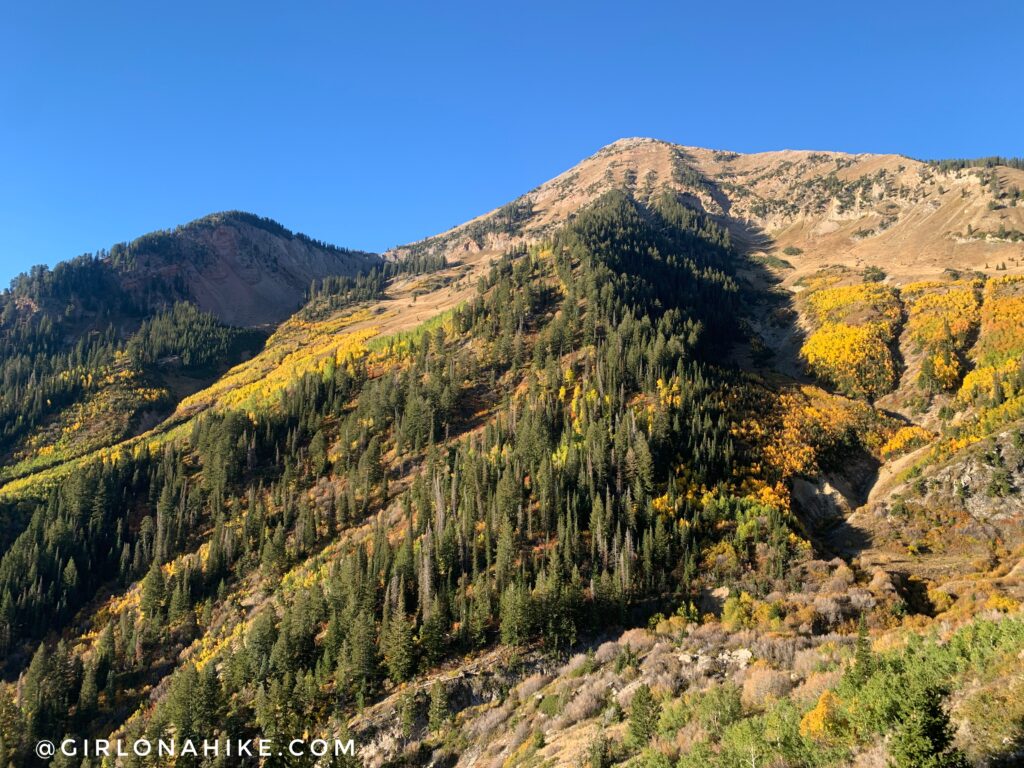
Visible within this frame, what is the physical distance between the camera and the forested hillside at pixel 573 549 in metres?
32.1

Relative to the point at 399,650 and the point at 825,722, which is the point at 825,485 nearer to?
the point at 399,650

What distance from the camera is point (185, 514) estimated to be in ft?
387

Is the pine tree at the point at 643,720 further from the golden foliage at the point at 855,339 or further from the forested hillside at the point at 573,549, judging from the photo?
the golden foliage at the point at 855,339

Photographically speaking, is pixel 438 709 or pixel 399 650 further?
pixel 399 650

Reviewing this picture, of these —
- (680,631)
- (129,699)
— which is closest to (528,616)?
(680,631)

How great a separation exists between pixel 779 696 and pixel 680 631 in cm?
2660

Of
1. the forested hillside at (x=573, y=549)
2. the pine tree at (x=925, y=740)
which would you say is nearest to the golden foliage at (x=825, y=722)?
the forested hillside at (x=573, y=549)

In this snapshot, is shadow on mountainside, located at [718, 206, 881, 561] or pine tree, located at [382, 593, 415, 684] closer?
pine tree, located at [382, 593, 415, 684]

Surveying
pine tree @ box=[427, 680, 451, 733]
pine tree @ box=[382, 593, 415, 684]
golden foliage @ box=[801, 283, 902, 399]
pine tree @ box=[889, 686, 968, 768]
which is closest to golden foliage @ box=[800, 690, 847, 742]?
pine tree @ box=[889, 686, 968, 768]

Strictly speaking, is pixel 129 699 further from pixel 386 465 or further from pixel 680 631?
pixel 680 631

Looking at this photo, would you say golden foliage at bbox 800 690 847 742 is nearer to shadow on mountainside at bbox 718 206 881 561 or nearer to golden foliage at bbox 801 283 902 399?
shadow on mountainside at bbox 718 206 881 561

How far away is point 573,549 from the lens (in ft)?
235

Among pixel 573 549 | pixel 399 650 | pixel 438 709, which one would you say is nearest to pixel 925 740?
pixel 438 709

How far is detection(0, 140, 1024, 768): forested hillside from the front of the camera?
1264 inches
